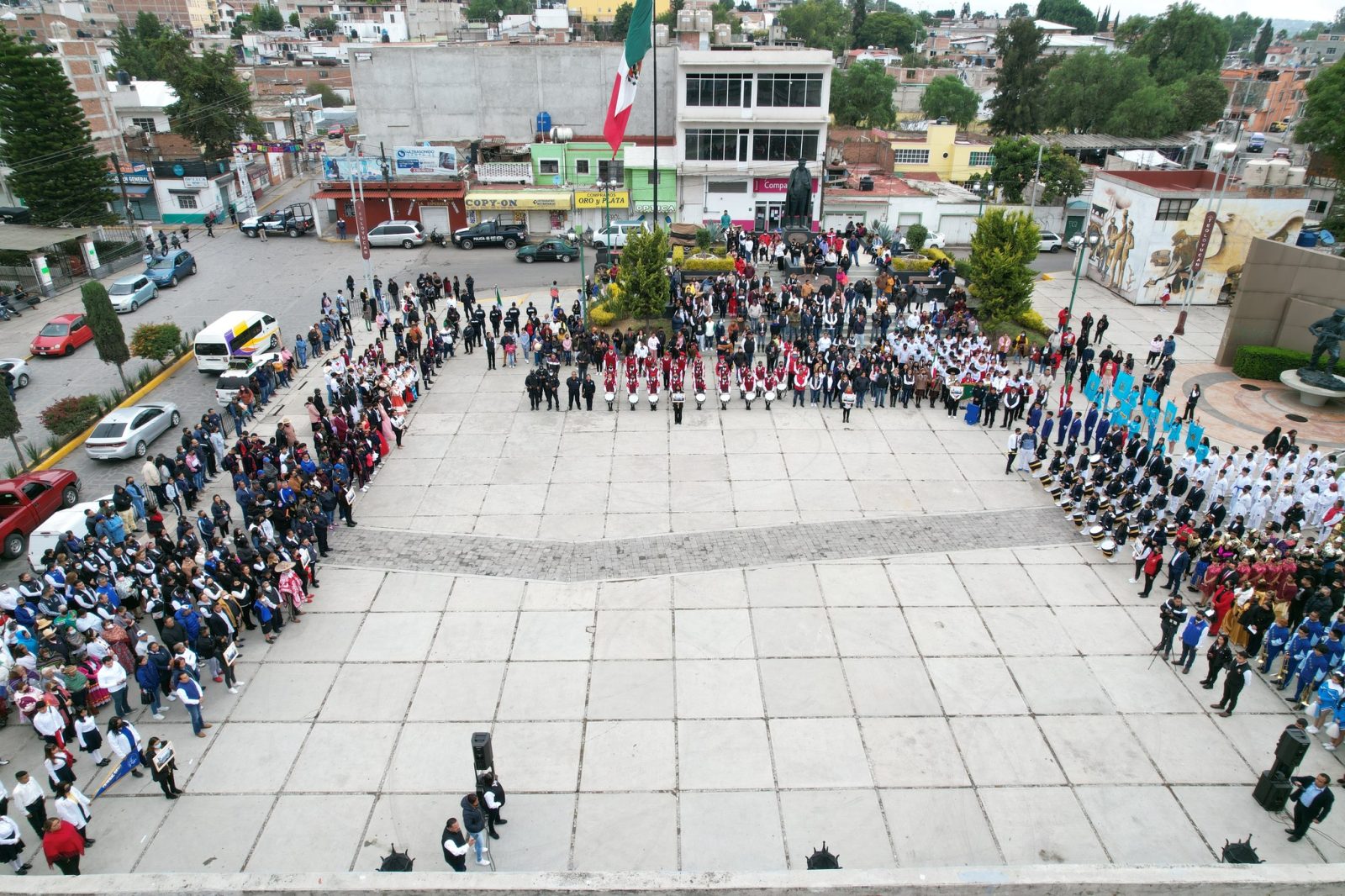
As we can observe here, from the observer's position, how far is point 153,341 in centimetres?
2495

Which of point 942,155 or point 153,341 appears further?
point 942,155

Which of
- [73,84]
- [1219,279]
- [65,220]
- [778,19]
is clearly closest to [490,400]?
[1219,279]

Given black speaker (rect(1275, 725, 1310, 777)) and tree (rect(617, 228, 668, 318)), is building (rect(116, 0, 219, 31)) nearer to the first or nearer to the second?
tree (rect(617, 228, 668, 318))

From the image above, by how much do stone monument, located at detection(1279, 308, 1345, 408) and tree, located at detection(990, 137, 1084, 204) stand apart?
83.6 ft

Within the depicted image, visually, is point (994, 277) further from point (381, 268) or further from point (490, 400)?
point (381, 268)

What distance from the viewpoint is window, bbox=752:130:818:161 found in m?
40.6

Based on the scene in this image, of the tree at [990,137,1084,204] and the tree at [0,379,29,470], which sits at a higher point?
the tree at [990,137,1084,204]

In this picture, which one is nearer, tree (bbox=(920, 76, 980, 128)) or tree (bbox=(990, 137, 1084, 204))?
tree (bbox=(990, 137, 1084, 204))

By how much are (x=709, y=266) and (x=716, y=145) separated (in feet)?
42.4

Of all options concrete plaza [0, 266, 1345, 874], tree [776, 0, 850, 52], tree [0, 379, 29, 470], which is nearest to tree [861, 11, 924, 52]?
tree [776, 0, 850, 52]

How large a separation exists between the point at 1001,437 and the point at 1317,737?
10.1 metres

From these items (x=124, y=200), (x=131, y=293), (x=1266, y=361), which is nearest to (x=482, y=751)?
(x=1266, y=361)

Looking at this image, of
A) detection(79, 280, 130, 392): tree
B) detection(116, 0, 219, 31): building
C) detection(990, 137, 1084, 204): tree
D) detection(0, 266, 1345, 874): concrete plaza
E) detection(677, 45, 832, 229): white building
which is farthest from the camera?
detection(116, 0, 219, 31): building

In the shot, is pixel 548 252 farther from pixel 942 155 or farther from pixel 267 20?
pixel 267 20
